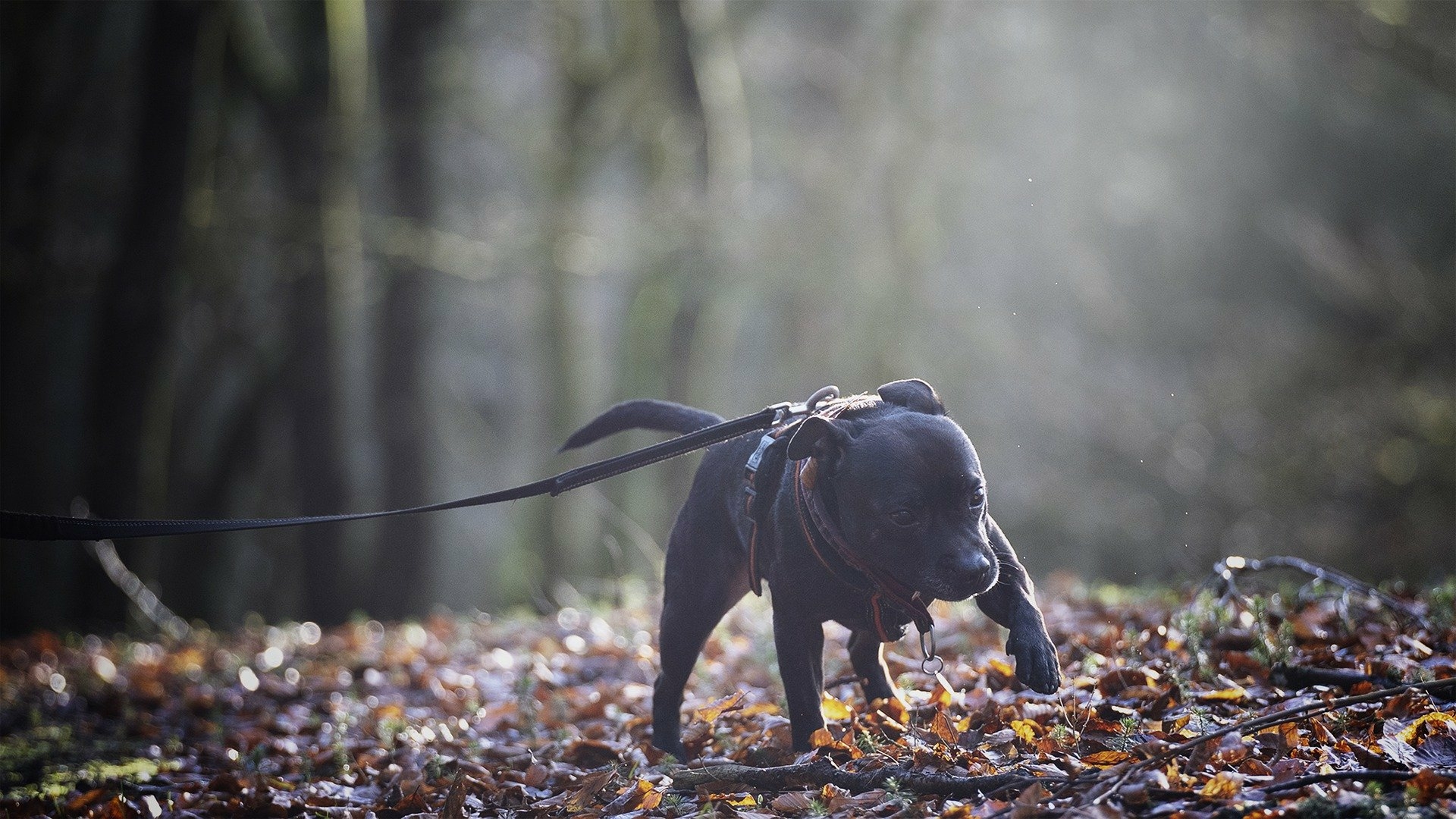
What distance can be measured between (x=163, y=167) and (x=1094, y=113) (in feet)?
42.1

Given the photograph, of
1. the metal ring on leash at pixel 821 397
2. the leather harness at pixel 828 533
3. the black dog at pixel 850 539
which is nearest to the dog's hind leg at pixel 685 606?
the black dog at pixel 850 539

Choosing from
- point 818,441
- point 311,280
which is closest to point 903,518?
point 818,441

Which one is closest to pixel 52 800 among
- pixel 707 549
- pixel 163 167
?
pixel 707 549

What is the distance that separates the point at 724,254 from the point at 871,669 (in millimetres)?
9915

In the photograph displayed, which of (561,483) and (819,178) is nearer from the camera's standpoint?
(561,483)

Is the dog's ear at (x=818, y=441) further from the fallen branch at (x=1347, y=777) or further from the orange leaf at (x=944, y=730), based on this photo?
→ the fallen branch at (x=1347, y=777)

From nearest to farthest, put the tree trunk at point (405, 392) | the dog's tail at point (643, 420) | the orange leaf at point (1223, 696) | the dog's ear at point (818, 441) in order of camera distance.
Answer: the dog's ear at point (818, 441)
the orange leaf at point (1223, 696)
the dog's tail at point (643, 420)
the tree trunk at point (405, 392)

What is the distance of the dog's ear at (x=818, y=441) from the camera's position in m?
3.53

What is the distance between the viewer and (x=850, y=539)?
3574 millimetres

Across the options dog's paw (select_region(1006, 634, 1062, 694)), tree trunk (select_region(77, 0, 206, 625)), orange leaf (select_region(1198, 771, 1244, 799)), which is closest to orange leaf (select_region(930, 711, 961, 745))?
dog's paw (select_region(1006, 634, 1062, 694))

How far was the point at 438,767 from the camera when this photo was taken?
14.9 feet

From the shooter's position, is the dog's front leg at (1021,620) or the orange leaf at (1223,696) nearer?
the dog's front leg at (1021,620)

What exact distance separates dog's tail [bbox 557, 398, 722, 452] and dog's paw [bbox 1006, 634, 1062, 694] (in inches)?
60.0

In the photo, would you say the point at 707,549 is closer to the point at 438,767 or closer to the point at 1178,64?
the point at 438,767
